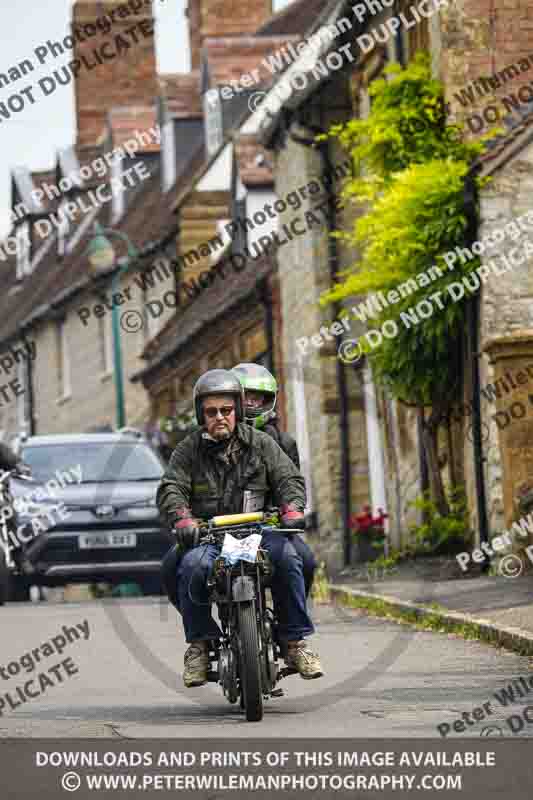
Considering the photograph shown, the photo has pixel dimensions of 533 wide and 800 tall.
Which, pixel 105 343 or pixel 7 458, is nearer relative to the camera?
pixel 7 458

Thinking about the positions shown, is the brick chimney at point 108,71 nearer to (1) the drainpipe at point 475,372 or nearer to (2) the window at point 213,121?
(2) the window at point 213,121

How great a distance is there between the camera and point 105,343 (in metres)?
46.7

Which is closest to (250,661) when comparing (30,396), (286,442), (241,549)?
(241,549)

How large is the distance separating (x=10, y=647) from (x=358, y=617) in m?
3.60

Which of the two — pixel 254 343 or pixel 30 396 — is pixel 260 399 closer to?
pixel 254 343

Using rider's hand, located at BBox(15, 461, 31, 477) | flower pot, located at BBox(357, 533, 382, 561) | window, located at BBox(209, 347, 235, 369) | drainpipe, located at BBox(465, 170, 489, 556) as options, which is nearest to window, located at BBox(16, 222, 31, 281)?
window, located at BBox(209, 347, 235, 369)

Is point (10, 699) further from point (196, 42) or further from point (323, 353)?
point (196, 42)

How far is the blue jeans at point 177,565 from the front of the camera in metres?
9.84

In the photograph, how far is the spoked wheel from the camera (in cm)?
914

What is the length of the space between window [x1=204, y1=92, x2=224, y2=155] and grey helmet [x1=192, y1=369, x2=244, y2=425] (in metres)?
28.9

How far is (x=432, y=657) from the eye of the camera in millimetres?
12516

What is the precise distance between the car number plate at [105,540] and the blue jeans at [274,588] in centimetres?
1026
